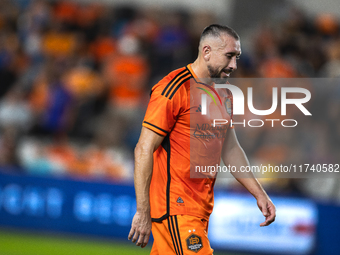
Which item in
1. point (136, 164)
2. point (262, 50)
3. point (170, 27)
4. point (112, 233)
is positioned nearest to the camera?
point (136, 164)

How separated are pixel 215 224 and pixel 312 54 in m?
3.99

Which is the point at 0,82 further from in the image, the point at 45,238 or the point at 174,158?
the point at 174,158

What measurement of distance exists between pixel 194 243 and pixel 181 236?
0.35 feet

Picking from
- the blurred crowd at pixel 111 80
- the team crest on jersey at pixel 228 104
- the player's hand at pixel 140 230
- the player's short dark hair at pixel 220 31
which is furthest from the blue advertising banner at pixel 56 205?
the player's short dark hair at pixel 220 31

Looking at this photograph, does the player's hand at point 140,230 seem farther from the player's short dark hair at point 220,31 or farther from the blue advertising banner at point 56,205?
the blue advertising banner at point 56,205

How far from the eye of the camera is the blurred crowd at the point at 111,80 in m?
8.45

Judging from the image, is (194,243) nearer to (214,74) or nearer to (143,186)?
(143,186)

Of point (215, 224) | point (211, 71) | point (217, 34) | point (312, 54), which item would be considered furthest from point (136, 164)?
point (312, 54)

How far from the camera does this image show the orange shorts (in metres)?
3.50

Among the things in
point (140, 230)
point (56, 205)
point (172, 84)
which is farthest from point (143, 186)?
point (56, 205)

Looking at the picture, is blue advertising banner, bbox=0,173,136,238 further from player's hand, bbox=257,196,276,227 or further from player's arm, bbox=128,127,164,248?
player's arm, bbox=128,127,164,248

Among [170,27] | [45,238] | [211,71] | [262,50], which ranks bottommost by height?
[45,238]

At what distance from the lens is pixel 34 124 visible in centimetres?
957

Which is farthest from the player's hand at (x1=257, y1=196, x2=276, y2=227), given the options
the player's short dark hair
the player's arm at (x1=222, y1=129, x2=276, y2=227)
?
the player's short dark hair
